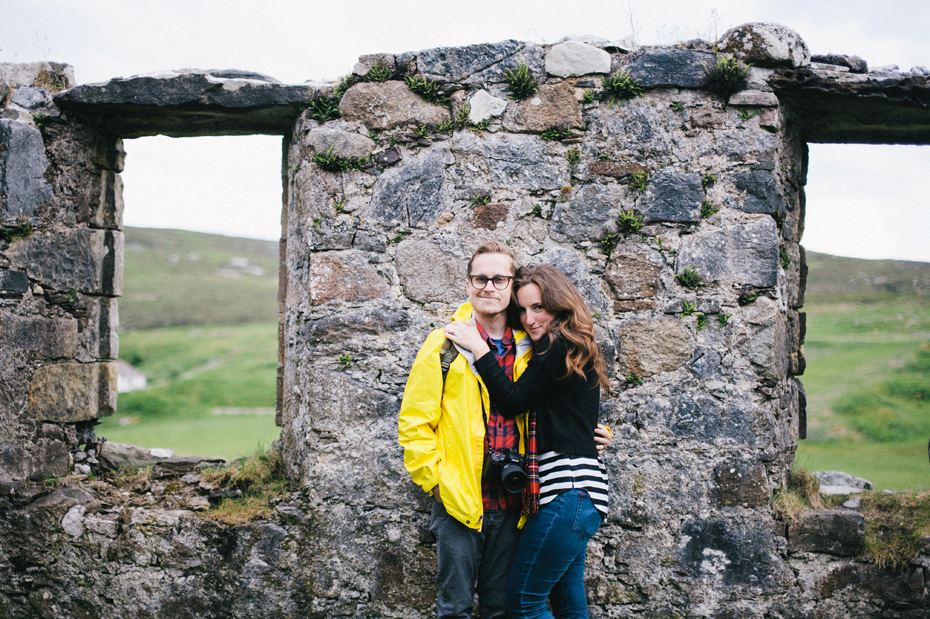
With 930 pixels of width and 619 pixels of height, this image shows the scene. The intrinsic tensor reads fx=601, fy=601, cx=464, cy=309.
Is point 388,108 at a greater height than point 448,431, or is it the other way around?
point 388,108

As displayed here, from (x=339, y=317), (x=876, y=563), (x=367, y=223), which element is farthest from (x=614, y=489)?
(x=367, y=223)

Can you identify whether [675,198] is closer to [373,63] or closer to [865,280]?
[373,63]

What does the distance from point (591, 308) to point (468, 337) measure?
43.2 inches

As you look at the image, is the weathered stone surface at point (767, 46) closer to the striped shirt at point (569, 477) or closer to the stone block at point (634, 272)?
the stone block at point (634, 272)

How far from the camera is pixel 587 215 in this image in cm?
324

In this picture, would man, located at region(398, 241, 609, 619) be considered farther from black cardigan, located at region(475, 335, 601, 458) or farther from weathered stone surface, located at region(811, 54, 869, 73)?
weathered stone surface, located at region(811, 54, 869, 73)

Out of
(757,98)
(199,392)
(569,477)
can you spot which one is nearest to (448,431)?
(569,477)

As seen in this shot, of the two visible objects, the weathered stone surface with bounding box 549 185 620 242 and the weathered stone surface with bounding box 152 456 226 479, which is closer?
the weathered stone surface with bounding box 549 185 620 242

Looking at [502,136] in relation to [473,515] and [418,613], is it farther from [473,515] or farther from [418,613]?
[418,613]

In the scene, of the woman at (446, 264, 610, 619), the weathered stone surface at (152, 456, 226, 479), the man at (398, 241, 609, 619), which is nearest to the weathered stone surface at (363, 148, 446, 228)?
the man at (398, 241, 609, 619)

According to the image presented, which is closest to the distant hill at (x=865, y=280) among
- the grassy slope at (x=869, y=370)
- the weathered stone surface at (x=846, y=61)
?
the grassy slope at (x=869, y=370)

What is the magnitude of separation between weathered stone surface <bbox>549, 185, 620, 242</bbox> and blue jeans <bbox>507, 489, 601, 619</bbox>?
149 centimetres

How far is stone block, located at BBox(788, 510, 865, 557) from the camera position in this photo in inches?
121

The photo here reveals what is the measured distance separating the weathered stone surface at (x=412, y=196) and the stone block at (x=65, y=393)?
2.01 meters
